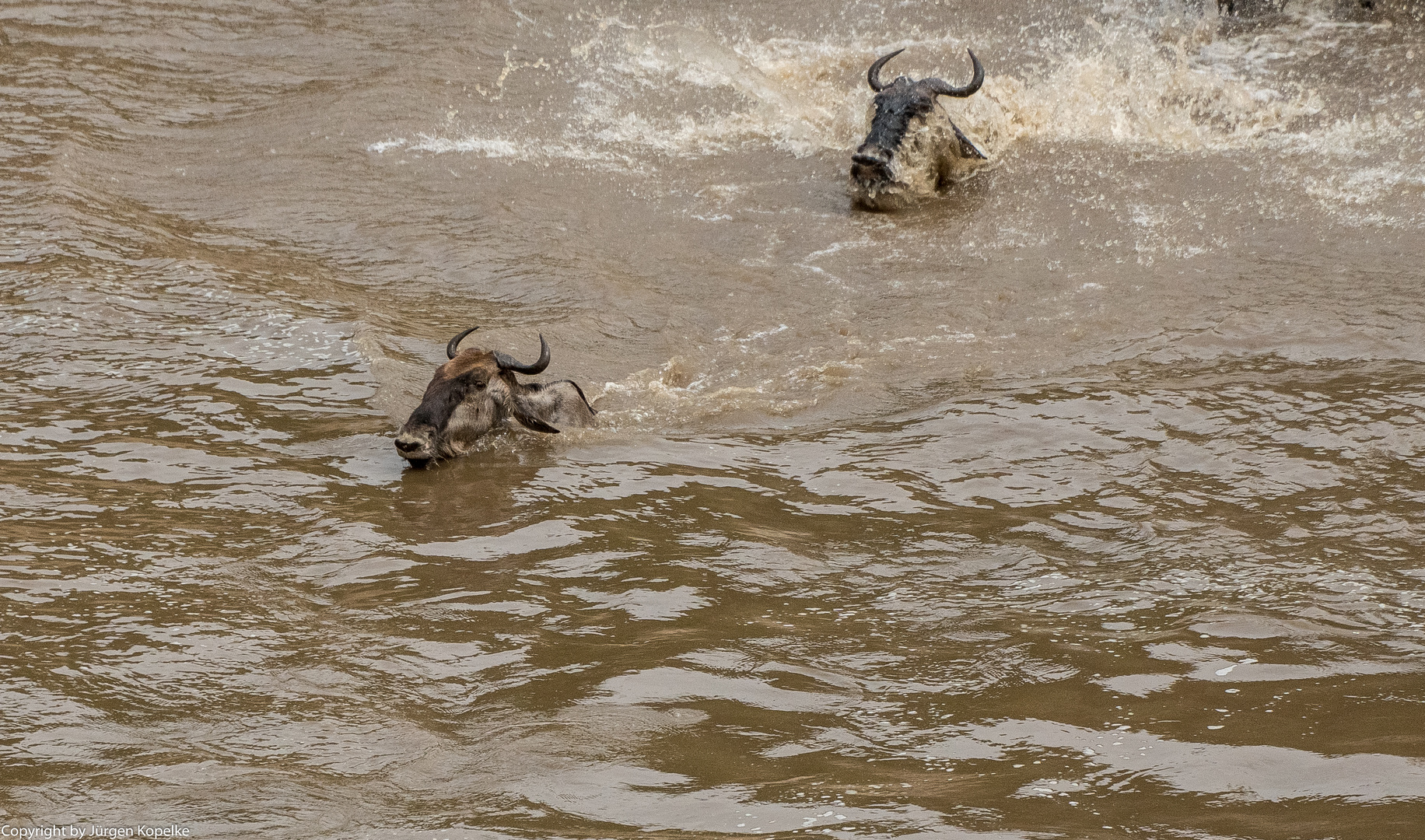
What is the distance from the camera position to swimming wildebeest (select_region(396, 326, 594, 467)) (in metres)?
7.20

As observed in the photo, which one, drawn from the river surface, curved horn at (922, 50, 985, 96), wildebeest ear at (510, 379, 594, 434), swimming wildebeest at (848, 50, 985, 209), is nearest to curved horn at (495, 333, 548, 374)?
wildebeest ear at (510, 379, 594, 434)

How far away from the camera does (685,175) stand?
11.9 meters

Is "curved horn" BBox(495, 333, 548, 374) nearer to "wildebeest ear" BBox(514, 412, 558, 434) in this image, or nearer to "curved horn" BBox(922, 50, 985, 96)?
"wildebeest ear" BBox(514, 412, 558, 434)

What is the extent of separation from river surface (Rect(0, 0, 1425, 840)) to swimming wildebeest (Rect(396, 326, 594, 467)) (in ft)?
0.43

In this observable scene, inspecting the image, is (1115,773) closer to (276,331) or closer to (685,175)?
(276,331)

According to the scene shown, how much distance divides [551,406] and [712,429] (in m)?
0.94

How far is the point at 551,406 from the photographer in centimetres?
779

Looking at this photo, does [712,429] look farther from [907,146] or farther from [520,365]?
[907,146]

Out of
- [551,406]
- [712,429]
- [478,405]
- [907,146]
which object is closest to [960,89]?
[907,146]

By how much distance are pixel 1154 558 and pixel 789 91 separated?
873 cm

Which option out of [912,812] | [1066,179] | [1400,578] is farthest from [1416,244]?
[912,812]

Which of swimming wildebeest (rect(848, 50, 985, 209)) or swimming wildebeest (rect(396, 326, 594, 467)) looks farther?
swimming wildebeest (rect(848, 50, 985, 209))

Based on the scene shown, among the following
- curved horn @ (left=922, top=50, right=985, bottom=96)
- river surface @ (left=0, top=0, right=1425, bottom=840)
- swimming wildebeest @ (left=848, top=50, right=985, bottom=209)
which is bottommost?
river surface @ (left=0, top=0, right=1425, bottom=840)

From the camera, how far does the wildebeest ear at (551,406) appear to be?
7668 millimetres
